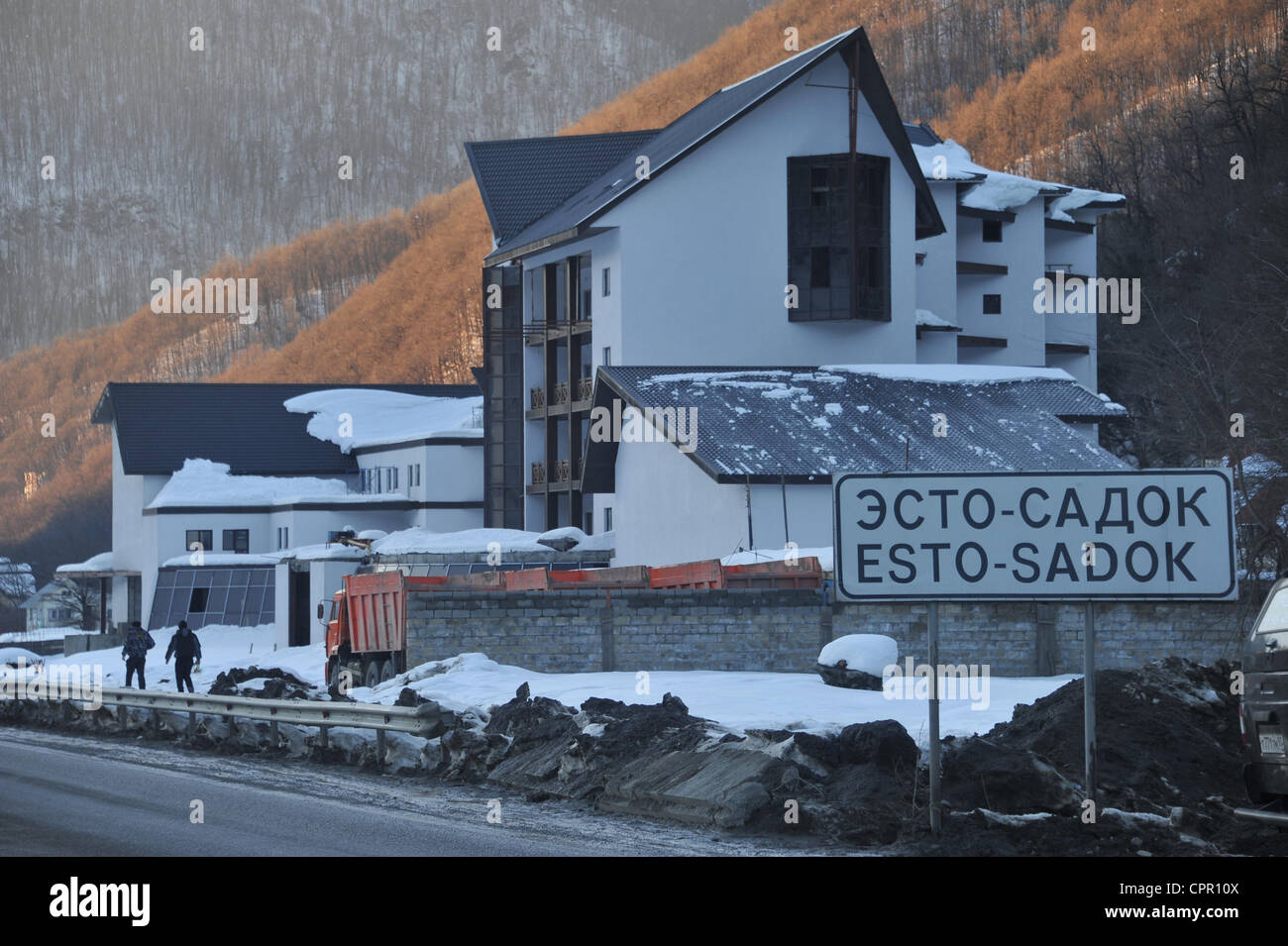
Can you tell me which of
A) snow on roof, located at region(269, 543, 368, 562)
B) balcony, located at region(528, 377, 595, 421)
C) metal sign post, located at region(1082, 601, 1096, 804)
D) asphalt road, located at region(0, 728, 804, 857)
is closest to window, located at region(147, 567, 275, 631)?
snow on roof, located at region(269, 543, 368, 562)

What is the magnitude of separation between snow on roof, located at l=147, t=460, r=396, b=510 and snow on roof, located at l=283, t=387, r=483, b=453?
110 inches

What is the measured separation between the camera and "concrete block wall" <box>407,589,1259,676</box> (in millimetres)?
27141

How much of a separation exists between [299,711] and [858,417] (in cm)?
2831

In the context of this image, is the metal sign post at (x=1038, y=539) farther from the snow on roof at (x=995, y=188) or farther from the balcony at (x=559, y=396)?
the snow on roof at (x=995, y=188)

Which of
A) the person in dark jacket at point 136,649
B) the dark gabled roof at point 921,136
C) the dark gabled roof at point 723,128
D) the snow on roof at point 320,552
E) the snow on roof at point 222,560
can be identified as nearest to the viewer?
the person in dark jacket at point 136,649

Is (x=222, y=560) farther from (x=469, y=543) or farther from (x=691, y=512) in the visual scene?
(x=691, y=512)

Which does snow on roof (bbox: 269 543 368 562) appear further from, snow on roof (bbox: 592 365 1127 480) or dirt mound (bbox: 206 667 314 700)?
dirt mound (bbox: 206 667 314 700)

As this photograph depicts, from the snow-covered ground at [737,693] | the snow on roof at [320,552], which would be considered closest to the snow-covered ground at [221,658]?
the snow on roof at [320,552]

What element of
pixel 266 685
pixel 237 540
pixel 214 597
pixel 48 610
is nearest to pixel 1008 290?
pixel 237 540

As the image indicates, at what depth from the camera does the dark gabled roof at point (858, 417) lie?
44.6 meters

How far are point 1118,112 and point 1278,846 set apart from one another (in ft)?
373

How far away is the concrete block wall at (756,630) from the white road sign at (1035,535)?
43.3 feet

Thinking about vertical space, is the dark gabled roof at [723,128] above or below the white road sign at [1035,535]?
above
